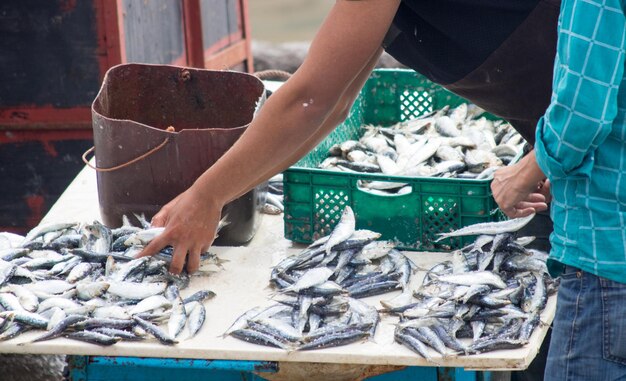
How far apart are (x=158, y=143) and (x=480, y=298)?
1491mm

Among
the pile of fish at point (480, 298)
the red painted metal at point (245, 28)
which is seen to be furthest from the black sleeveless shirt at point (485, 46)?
the red painted metal at point (245, 28)

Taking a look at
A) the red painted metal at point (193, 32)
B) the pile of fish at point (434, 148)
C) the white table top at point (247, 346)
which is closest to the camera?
the white table top at point (247, 346)

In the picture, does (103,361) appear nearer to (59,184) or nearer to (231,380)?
(231,380)

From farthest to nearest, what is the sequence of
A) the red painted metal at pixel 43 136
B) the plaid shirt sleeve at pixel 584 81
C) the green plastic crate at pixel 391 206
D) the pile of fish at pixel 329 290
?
the red painted metal at pixel 43 136 < the green plastic crate at pixel 391 206 < the pile of fish at pixel 329 290 < the plaid shirt sleeve at pixel 584 81

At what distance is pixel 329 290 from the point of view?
3.41 m

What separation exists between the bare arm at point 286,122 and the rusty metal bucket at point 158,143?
0.38m

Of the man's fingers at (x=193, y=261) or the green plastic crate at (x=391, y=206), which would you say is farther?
the green plastic crate at (x=391, y=206)

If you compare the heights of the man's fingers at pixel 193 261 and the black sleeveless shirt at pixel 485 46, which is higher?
the black sleeveless shirt at pixel 485 46

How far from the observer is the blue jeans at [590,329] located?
8.34 feet

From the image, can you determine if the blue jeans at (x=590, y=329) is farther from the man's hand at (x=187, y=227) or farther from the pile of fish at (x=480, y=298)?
the man's hand at (x=187, y=227)

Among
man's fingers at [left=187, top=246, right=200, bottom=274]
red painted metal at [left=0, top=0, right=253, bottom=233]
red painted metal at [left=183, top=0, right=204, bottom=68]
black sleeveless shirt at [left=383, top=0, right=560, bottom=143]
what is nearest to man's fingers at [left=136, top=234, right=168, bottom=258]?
man's fingers at [left=187, top=246, right=200, bottom=274]

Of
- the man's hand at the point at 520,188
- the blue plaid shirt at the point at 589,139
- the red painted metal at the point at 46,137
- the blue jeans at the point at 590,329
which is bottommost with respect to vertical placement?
the red painted metal at the point at 46,137

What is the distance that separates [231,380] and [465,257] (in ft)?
3.29

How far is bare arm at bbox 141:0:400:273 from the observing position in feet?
9.55
